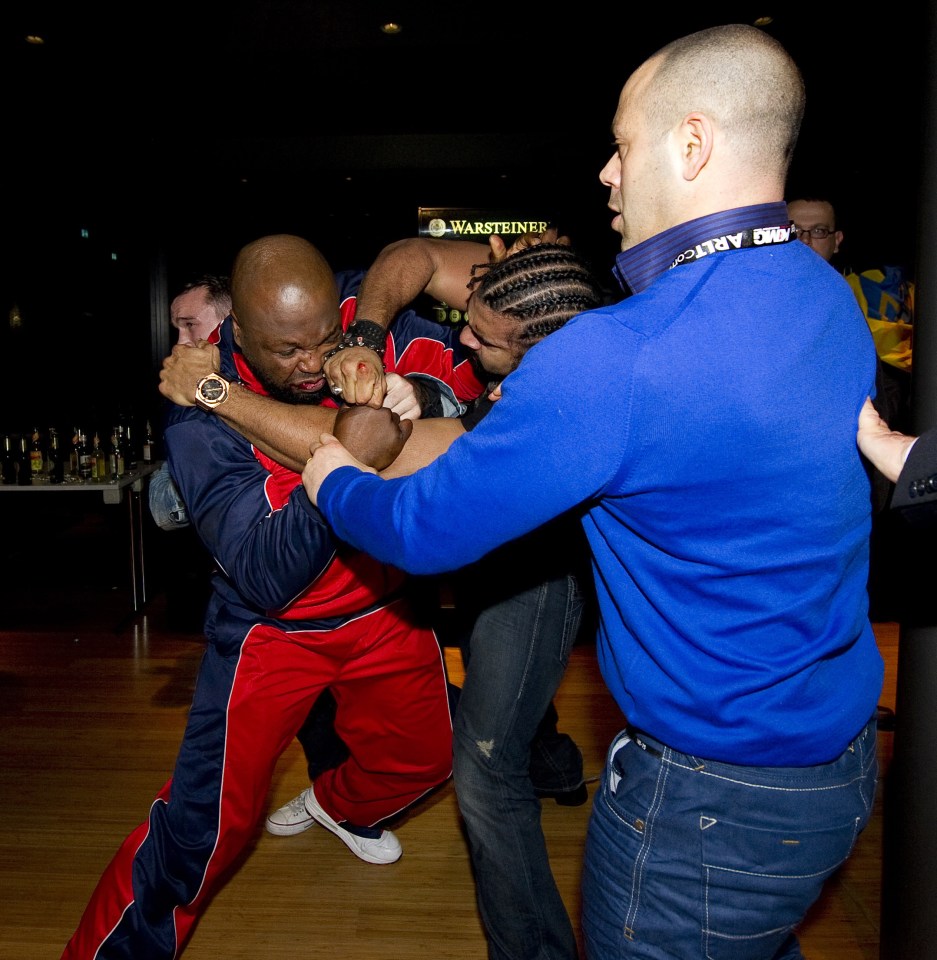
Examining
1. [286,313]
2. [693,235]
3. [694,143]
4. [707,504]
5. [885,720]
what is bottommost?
[885,720]

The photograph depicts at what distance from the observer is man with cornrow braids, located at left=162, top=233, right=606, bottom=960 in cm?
171

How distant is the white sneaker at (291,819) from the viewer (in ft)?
8.70

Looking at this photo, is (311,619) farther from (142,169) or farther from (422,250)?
(142,169)

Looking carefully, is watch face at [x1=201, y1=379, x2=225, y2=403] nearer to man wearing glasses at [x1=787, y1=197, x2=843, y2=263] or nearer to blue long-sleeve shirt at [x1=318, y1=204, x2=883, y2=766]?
blue long-sleeve shirt at [x1=318, y1=204, x2=883, y2=766]

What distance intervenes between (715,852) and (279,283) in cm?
144

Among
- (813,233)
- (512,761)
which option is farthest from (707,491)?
(813,233)

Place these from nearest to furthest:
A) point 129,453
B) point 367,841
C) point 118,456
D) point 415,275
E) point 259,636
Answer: point 259,636 < point 415,275 < point 367,841 < point 118,456 < point 129,453

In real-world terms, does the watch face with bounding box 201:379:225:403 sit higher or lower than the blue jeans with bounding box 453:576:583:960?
higher

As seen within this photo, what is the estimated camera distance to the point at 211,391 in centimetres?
186

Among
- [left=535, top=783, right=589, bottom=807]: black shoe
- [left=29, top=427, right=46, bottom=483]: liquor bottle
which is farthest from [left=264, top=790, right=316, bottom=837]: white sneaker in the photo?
[left=29, top=427, right=46, bottom=483]: liquor bottle

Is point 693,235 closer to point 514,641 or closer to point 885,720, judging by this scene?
point 514,641

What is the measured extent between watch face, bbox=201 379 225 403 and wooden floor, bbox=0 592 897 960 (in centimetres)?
141

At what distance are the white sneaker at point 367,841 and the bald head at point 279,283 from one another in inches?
59.2

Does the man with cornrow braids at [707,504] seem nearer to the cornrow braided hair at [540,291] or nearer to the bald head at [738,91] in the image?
the bald head at [738,91]
